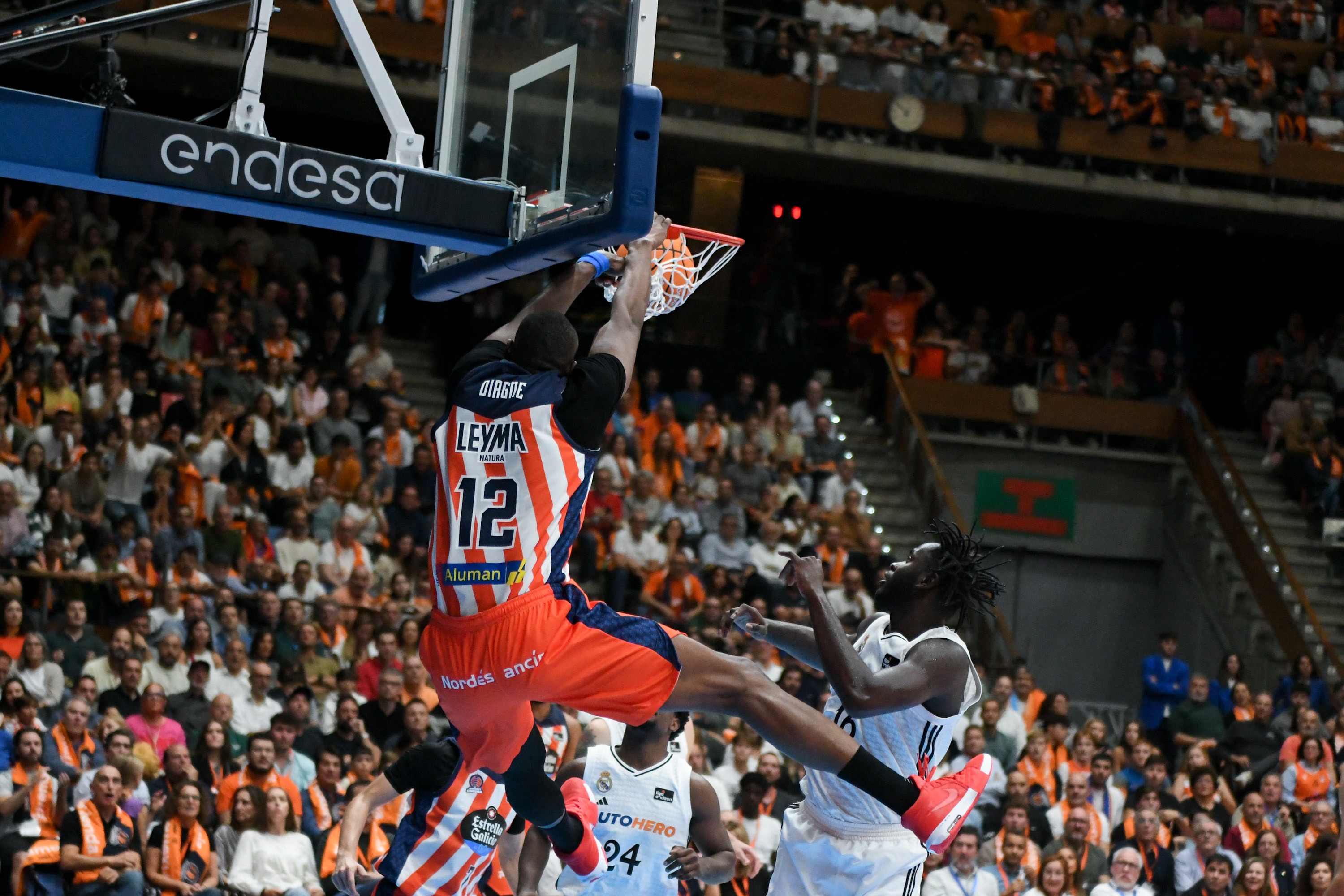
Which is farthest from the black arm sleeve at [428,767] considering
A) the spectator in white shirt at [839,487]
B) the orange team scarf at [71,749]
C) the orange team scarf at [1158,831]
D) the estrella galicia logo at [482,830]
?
the spectator in white shirt at [839,487]

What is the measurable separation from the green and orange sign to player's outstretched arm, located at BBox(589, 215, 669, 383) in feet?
49.5

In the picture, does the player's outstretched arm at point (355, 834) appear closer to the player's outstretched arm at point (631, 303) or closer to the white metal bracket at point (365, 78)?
the player's outstretched arm at point (631, 303)

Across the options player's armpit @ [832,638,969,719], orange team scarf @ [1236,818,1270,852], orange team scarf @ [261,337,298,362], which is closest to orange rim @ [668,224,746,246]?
Result: player's armpit @ [832,638,969,719]

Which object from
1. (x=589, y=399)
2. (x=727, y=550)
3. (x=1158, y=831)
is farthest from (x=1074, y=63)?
(x=589, y=399)

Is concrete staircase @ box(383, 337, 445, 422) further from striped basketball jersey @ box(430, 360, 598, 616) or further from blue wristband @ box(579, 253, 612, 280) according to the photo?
striped basketball jersey @ box(430, 360, 598, 616)

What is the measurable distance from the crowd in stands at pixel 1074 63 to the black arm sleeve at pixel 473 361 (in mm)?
14348

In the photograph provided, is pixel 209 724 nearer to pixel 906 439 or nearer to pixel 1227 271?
pixel 906 439

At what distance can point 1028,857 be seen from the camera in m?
12.2

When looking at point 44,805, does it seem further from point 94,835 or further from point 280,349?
point 280,349

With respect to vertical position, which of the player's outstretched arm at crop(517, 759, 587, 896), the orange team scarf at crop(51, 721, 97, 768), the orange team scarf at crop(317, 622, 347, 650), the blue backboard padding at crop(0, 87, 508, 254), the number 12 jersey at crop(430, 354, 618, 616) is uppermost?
the blue backboard padding at crop(0, 87, 508, 254)

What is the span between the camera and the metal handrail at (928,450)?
726 inches

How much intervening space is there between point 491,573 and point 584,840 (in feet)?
5.66

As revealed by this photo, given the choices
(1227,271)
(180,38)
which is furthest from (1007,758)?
(1227,271)

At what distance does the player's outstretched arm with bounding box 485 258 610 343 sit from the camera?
5.81 m
